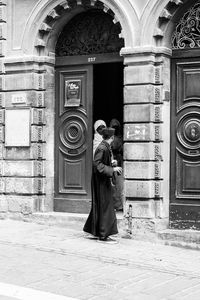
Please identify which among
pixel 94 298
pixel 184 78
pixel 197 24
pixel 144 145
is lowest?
pixel 94 298

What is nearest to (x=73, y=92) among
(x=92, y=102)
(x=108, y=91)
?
(x=92, y=102)

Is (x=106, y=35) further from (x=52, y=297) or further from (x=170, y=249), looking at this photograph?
(x=52, y=297)

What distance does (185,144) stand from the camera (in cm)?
1148

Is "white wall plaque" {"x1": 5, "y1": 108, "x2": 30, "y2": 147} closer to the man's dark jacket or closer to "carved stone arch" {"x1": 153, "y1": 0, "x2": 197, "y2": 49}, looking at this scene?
the man's dark jacket

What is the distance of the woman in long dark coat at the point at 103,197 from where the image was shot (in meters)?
10.6

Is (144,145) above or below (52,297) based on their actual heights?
above

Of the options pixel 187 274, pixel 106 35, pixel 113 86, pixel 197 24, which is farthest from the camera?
pixel 113 86

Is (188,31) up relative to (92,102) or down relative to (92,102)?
up

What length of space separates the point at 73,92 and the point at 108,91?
63.5 inches

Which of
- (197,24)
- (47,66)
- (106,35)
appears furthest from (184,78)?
(47,66)

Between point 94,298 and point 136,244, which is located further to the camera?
point 136,244

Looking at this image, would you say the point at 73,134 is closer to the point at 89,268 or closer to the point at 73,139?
the point at 73,139

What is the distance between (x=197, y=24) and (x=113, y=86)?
3446 mm

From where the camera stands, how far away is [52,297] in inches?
282
